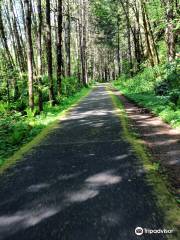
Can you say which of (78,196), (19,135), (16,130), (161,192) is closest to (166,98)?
(16,130)

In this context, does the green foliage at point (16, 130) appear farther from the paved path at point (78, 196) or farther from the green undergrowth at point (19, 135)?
the paved path at point (78, 196)

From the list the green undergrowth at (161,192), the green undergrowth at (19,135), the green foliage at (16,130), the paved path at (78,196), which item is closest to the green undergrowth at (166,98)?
the green undergrowth at (161,192)

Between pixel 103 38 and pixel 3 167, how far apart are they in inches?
2467

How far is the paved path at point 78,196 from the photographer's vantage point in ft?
12.2

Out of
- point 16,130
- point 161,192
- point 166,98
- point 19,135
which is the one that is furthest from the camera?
point 166,98

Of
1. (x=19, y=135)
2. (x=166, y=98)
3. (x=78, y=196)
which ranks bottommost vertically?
(x=78, y=196)

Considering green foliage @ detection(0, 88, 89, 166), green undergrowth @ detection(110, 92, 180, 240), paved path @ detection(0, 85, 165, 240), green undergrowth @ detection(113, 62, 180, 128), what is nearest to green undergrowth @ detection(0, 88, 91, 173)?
green foliage @ detection(0, 88, 89, 166)

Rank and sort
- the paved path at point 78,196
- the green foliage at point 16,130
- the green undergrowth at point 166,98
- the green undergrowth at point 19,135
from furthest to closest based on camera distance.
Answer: the green undergrowth at point 166,98
the green foliage at point 16,130
the green undergrowth at point 19,135
the paved path at point 78,196

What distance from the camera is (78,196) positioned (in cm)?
470

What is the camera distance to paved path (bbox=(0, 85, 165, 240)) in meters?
3.72

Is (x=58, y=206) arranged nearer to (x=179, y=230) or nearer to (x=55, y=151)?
(x=179, y=230)

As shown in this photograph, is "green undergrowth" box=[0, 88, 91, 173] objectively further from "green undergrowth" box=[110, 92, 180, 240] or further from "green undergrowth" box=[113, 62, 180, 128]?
"green undergrowth" box=[113, 62, 180, 128]

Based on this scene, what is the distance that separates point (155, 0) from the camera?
74.6 feet

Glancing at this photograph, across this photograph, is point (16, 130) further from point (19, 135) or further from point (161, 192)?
point (161, 192)
